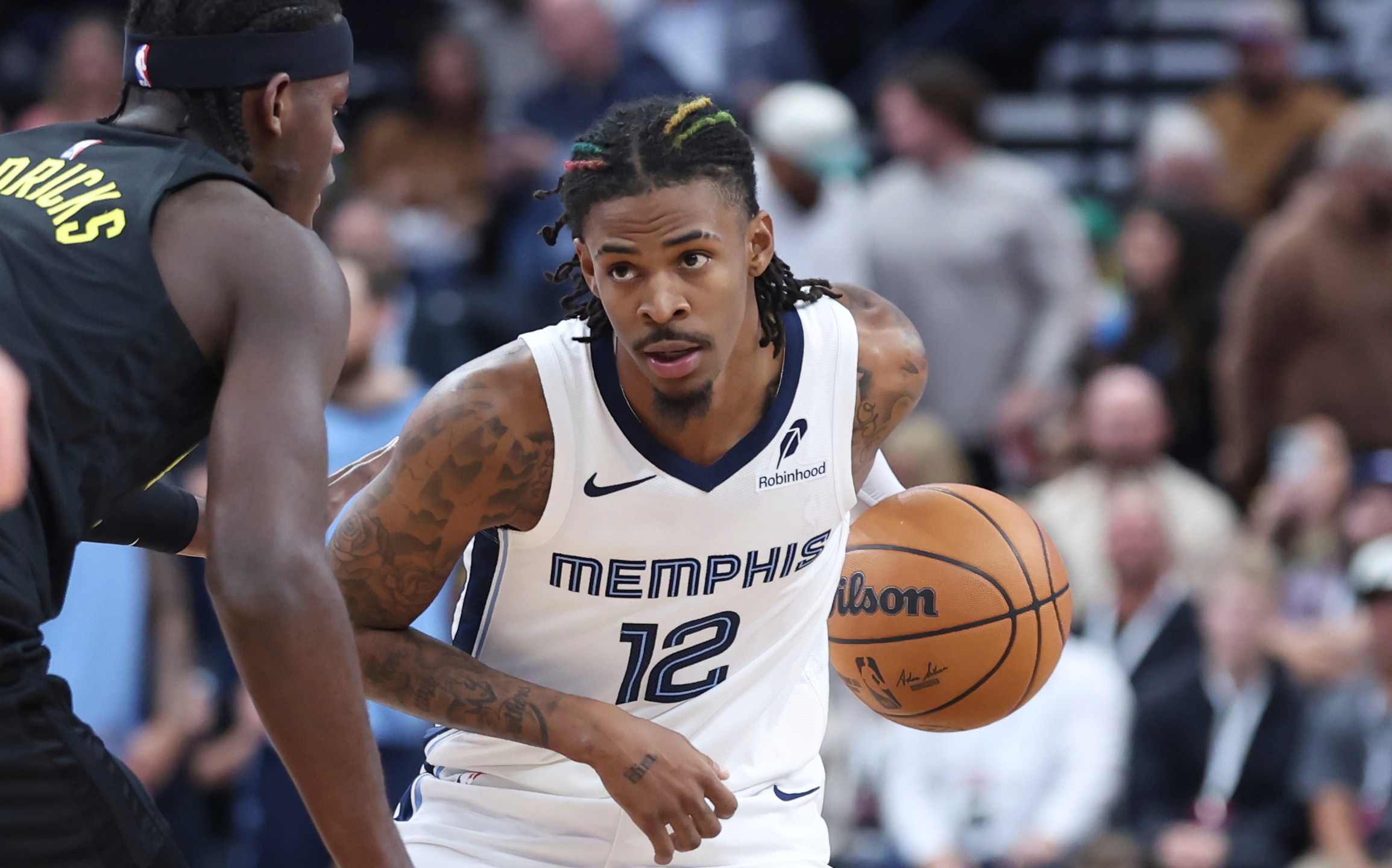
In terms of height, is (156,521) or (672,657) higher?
(156,521)

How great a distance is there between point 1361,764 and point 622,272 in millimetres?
4112

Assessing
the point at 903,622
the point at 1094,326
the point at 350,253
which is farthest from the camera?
the point at 1094,326

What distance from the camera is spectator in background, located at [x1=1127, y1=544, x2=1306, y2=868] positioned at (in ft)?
21.5

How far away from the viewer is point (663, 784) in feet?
10.2

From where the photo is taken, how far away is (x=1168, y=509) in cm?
753

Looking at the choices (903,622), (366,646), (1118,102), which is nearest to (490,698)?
(366,646)

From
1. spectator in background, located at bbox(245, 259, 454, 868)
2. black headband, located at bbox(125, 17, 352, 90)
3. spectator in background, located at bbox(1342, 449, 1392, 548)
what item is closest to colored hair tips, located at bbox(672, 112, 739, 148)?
black headband, located at bbox(125, 17, 352, 90)

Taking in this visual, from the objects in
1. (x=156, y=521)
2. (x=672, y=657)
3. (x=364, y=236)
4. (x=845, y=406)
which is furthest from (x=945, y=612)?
(x=364, y=236)

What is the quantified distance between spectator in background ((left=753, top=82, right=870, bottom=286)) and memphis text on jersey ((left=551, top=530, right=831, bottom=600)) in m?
4.48

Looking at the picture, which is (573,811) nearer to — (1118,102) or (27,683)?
(27,683)

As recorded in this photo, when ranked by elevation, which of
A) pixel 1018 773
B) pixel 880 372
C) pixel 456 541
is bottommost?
pixel 1018 773

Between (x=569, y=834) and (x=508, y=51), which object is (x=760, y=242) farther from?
(x=508, y=51)

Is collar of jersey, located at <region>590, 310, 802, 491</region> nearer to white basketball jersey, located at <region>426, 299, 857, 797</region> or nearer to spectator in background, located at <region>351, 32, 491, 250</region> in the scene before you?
white basketball jersey, located at <region>426, 299, 857, 797</region>

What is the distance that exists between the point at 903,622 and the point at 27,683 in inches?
73.2
